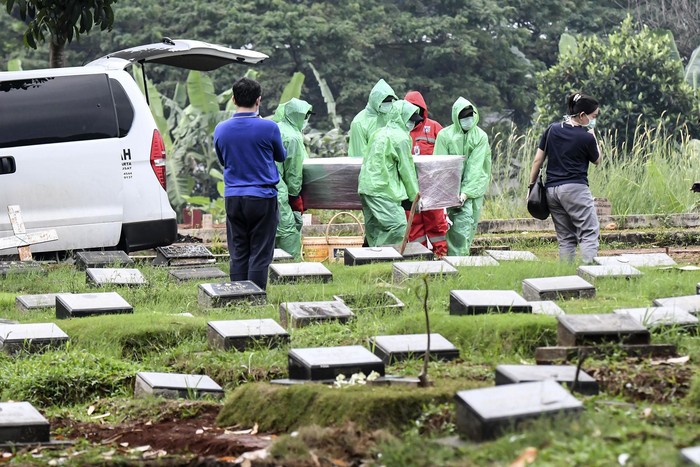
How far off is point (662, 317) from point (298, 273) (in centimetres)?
414

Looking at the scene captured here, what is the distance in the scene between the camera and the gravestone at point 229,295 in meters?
9.32

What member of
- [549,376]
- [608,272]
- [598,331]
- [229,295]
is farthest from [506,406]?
[608,272]

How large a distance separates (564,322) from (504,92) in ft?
102

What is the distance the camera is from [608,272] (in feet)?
32.4

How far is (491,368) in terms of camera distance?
6406 millimetres

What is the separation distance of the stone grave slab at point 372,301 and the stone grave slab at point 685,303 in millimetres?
1849

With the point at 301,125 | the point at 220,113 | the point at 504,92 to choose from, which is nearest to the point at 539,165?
the point at 301,125

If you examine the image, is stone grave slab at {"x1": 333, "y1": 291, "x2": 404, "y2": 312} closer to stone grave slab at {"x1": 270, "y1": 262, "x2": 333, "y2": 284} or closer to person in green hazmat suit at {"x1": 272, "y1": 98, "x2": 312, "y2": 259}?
stone grave slab at {"x1": 270, "y1": 262, "x2": 333, "y2": 284}

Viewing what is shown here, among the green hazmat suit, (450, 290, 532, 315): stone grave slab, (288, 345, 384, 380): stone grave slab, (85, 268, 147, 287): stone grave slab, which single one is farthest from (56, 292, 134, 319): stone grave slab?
the green hazmat suit

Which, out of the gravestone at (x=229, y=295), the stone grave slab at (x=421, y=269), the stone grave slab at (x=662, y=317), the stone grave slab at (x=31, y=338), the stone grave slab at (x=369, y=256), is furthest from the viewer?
the stone grave slab at (x=369, y=256)

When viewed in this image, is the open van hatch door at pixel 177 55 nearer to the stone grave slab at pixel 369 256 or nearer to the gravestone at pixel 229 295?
the stone grave slab at pixel 369 256

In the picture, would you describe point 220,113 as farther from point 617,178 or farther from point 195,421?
point 195,421

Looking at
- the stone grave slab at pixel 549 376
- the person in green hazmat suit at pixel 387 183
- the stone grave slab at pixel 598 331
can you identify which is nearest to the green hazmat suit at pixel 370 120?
the person in green hazmat suit at pixel 387 183

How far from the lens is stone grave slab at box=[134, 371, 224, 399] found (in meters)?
6.64
